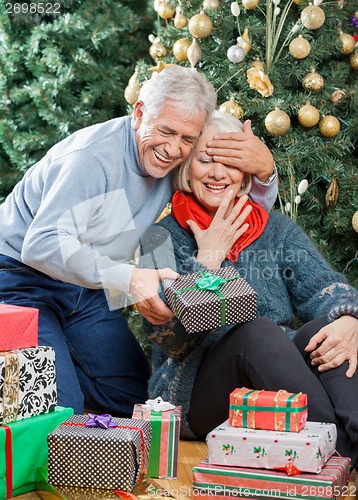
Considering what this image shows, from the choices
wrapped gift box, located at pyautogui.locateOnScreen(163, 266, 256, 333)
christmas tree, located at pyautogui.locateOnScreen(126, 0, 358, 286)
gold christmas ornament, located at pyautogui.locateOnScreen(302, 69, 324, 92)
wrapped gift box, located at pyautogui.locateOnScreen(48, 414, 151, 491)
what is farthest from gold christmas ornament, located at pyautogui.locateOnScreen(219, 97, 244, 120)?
wrapped gift box, located at pyautogui.locateOnScreen(48, 414, 151, 491)

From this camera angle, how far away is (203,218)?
7.84 feet

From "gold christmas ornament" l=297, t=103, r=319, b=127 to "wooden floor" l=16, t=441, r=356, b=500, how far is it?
1.22 metres

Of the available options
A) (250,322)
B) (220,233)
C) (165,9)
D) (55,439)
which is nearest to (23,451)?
(55,439)

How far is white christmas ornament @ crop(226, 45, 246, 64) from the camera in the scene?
277 centimetres

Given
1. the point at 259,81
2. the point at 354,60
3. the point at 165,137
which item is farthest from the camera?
the point at 354,60

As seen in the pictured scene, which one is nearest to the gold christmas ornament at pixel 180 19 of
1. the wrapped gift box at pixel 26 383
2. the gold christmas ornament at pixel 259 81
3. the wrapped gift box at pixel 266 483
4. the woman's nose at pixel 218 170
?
the gold christmas ornament at pixel 259 81

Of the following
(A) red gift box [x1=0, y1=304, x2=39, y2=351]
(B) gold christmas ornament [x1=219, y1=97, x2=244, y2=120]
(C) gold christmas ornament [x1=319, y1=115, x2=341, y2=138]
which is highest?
(B) gold christmas ornament [x1=219, y1=97, x2=244, y2=120]

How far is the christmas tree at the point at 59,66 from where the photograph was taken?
3.65m

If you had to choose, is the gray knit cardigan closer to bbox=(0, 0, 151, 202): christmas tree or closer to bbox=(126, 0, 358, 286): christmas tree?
bbox=(126, 0, 358, 286): christmas tree

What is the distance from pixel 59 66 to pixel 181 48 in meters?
0.94

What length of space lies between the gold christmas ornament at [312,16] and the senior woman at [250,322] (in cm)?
62

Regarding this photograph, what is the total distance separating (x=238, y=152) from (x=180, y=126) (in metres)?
0.20

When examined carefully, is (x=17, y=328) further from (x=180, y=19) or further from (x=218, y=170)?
(x=180, y=19)

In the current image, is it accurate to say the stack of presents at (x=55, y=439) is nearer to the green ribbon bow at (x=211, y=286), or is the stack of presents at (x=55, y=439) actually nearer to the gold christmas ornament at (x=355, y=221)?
the green ribbon bow at (x=211, y=286)
